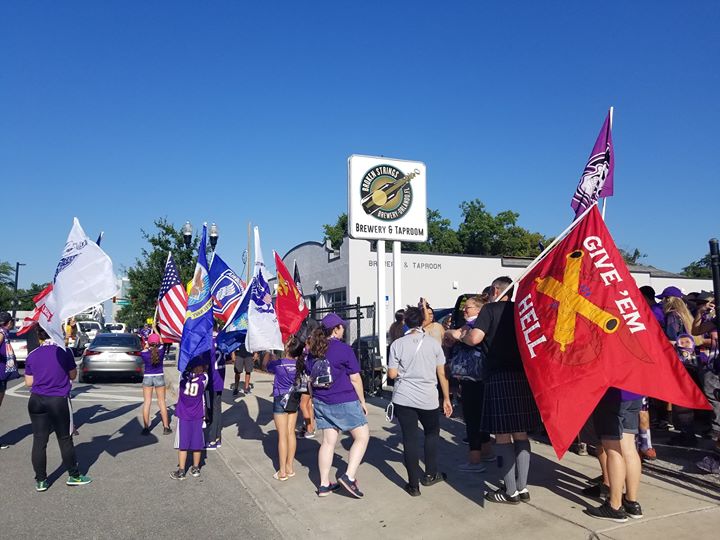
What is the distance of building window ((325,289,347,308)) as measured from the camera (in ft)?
90.3

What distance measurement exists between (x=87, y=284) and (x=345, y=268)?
20685 millimetres

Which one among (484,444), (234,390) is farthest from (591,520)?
(234,390)

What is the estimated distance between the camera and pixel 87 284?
20.8ft

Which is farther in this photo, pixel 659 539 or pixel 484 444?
pixel 484 444

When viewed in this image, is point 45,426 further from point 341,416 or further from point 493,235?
point 493,235

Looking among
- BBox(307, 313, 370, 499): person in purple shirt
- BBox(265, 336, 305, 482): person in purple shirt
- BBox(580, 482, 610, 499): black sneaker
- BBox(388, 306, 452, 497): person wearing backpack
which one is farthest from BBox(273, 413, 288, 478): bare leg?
BBox(580, 482, 610, 499): black sneaker

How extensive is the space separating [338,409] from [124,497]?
2.34 m

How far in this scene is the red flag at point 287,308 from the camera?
27.5ft

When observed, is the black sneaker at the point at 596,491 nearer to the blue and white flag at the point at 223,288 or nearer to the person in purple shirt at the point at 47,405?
the person in purple shirt at the point at 47,405

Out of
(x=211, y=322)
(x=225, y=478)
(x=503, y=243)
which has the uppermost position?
(x=503, y=243)

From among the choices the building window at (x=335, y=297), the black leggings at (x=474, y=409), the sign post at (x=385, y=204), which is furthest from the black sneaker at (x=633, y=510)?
the building window at (x=335, y=297)

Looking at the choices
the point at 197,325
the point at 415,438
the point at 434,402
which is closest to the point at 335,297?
the point at 197,325

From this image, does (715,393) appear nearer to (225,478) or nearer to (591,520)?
(591,520)

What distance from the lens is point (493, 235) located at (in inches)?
2104
